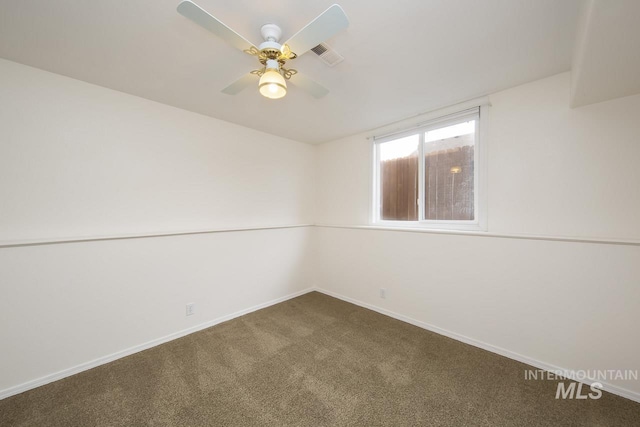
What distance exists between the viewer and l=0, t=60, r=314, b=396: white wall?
177 cm

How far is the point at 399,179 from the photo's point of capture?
316cm

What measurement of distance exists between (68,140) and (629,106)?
437 cm

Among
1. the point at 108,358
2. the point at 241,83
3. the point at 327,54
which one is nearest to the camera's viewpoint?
the point at 327,54

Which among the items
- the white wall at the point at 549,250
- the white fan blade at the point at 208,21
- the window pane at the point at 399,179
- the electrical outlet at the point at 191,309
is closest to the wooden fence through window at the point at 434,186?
the window pane at the point at 399,179

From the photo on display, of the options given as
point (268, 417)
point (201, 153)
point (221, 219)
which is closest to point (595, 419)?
point (268, 417)

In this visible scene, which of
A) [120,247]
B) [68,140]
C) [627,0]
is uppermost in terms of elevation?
[627,0]

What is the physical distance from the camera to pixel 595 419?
148cm

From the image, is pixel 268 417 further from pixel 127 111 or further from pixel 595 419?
pixel 127 111

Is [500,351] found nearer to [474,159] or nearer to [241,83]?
[474,159]

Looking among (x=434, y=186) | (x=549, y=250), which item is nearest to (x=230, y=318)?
(x=434, y=186)

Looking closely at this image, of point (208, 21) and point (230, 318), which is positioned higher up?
point (208, 21)

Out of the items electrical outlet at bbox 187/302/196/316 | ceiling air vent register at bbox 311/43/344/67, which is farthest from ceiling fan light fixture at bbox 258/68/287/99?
electrical outlet at bbox 187/302/196/316

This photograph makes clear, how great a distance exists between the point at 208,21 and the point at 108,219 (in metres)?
1.97

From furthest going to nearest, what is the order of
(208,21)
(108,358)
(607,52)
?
1. (108,358)
2. (607,52)
3. (208,21)
